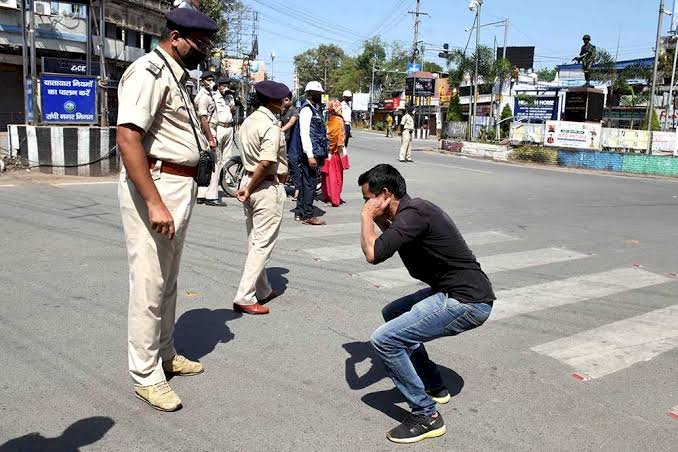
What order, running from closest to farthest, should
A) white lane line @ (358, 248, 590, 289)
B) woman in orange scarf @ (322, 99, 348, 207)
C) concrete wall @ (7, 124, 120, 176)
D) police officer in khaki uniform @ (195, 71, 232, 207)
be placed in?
1. white lane line @ (358, 248, 590, 289)
2. police officer in khaki uniform @ (195, 71, 232, 207)
3. woman in orange scarf @ (322, 99, 348, 207)
4. concrete wall @ (7, 124, 120, 176)

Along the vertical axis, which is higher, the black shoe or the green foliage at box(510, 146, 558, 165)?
the green foliage at box(510, 146, 558, 165)

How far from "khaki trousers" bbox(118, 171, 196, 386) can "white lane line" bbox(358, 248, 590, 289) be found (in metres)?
2.95

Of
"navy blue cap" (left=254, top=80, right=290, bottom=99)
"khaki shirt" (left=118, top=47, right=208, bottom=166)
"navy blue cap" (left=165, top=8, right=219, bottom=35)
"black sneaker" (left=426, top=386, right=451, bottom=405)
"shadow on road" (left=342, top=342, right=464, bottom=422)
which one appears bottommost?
→ "shadow on road" (left=342, top=342, right=464, bottom=422)

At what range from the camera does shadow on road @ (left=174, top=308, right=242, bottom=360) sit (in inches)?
168

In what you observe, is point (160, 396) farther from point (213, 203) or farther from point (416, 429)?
point (213, 203)

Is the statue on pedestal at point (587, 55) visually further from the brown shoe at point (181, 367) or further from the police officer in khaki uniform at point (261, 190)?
the brown shoe at point (181, 367)

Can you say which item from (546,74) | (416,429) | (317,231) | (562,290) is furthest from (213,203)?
(546,74)

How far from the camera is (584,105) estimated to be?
90.6 ft

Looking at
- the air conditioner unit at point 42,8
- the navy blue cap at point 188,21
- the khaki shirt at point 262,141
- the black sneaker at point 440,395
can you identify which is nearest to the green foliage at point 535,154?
the khaki shirt at point 262,141

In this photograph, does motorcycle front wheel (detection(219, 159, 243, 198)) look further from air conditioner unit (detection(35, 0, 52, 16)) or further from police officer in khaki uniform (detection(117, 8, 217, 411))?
air conditioner unit (detection(35, 0, 52, 16))

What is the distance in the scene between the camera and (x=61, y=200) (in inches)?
378

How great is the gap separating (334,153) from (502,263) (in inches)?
169

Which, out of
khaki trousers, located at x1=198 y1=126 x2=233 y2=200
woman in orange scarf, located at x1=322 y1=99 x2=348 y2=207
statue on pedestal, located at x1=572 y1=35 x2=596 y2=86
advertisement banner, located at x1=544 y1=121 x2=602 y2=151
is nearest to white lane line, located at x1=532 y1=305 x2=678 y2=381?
woman in orange scarf, located at x1=322 y1=99 x2=348 y2=207

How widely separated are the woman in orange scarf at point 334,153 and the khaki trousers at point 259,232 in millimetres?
5431
